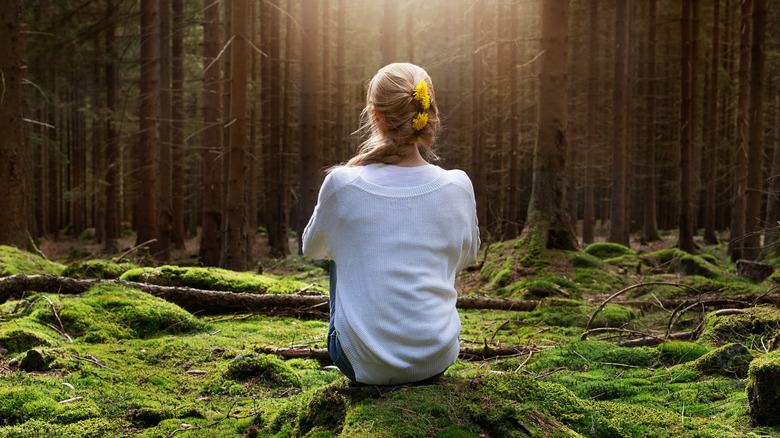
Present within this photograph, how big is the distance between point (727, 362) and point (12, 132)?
1037 cm

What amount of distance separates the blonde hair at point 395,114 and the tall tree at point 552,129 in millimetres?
8116

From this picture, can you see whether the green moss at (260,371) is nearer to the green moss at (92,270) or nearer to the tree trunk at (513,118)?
the green moss at (92,270)

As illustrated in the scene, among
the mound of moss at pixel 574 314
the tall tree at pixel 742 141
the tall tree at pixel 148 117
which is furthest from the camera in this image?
the tall tree at pixel 148 117

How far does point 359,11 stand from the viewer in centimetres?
2906

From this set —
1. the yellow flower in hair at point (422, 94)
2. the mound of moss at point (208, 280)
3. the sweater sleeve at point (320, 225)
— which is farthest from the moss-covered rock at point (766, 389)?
the mound of moss at point (208, 280)

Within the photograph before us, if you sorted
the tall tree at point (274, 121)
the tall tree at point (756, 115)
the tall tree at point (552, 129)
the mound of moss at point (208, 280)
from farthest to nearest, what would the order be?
the tall tree at point (274, 121), the tall tree at point (756, 115), the tall tree at point (552, 129), the mound of moss at point (208, 280)

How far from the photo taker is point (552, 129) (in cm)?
1088

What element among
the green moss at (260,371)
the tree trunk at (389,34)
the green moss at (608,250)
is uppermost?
the tree trunk at (389,34)

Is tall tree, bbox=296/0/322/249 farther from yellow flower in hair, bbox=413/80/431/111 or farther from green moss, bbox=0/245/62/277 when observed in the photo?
yellow flower in hair, bbox=413/80/431/111

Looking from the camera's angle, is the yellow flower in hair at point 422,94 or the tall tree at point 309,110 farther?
the tall tree at point 309,110

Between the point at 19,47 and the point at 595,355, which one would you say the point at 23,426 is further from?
the point at 19,47

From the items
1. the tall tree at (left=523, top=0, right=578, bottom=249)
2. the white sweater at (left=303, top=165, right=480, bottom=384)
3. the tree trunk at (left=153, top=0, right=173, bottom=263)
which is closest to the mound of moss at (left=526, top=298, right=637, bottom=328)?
the tall tree at (left=523, top=0, right=578, bottom=249)

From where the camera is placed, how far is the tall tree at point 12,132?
9664mm

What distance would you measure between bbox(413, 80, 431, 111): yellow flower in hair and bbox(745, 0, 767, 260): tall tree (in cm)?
1179
